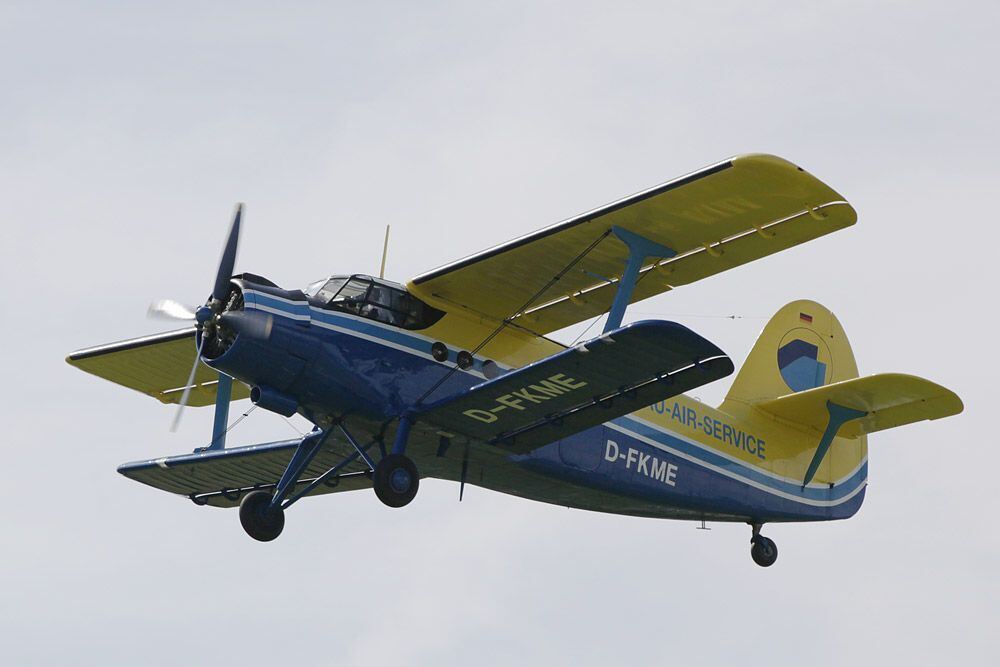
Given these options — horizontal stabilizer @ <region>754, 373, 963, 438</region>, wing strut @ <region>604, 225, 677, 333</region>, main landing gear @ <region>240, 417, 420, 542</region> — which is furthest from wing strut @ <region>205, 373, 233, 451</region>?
horizontal stabilizer @ <region>754, 373, 963, 438</region>

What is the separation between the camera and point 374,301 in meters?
16.8

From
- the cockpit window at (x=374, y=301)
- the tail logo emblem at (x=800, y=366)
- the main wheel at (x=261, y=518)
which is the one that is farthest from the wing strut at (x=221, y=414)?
the tail logo emblem at (x=800, y=366)

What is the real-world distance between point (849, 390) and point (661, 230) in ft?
11.4

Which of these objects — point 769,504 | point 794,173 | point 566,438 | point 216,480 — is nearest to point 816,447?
point 769,504

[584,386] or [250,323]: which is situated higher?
[250,323]

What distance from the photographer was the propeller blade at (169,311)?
56.8 ft

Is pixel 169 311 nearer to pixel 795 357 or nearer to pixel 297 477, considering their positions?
pixel 297 477

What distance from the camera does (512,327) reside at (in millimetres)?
17719

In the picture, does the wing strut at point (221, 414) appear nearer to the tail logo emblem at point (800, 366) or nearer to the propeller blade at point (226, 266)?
the propeller blade at point (226, 266)

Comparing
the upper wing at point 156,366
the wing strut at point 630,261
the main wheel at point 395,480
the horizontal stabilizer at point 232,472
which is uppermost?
the wing strut at point 630,261

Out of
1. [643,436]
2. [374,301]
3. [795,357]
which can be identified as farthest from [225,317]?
[795,357]

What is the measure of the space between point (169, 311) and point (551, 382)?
4.29 metres

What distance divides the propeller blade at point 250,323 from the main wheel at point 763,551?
6694mm

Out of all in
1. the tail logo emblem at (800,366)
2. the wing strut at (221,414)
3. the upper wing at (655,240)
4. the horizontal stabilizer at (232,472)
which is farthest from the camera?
the tail logo emblem at (800,366)
